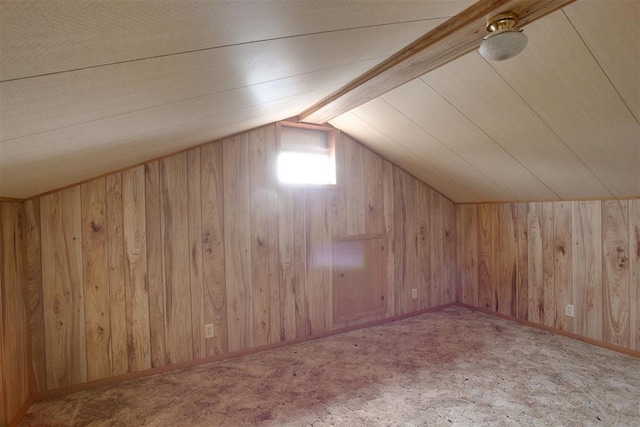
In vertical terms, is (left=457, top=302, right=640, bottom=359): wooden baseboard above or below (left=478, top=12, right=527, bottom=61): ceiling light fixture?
below

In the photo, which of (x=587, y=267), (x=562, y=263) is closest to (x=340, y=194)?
(x=562, y=263)

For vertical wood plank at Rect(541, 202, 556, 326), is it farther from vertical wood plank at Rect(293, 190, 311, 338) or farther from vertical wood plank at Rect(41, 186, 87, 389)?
vertical wood plank at Rect(41, 186, 87, 389)

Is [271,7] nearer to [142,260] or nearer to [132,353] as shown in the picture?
[142,260]

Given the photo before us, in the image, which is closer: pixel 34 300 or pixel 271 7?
pixel 271 7

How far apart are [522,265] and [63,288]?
157 inches

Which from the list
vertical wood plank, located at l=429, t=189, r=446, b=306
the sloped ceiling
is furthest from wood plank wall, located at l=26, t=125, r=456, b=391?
the sloped ceiling

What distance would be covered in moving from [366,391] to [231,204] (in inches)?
68.2

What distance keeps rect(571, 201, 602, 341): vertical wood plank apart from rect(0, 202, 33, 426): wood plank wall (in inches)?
161

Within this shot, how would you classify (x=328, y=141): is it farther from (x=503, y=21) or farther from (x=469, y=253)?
(x=469, y=253)

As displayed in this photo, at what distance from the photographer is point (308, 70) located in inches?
54.7

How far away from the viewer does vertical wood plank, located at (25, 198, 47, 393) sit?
79.2 inches

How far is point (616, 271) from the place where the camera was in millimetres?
2582

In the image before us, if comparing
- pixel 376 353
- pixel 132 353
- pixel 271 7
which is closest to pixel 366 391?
pixel 376 353

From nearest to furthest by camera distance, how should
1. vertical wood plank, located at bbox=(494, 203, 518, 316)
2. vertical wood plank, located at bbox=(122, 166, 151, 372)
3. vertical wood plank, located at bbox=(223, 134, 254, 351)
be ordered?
vertical wood plank, located at bbox=(122, 166, 151, 372)
vertical wood plank, located at bbox=(223, 134, 254, 351)
vertical wood plank, located at bbox=(494, 203, 518, 316)
